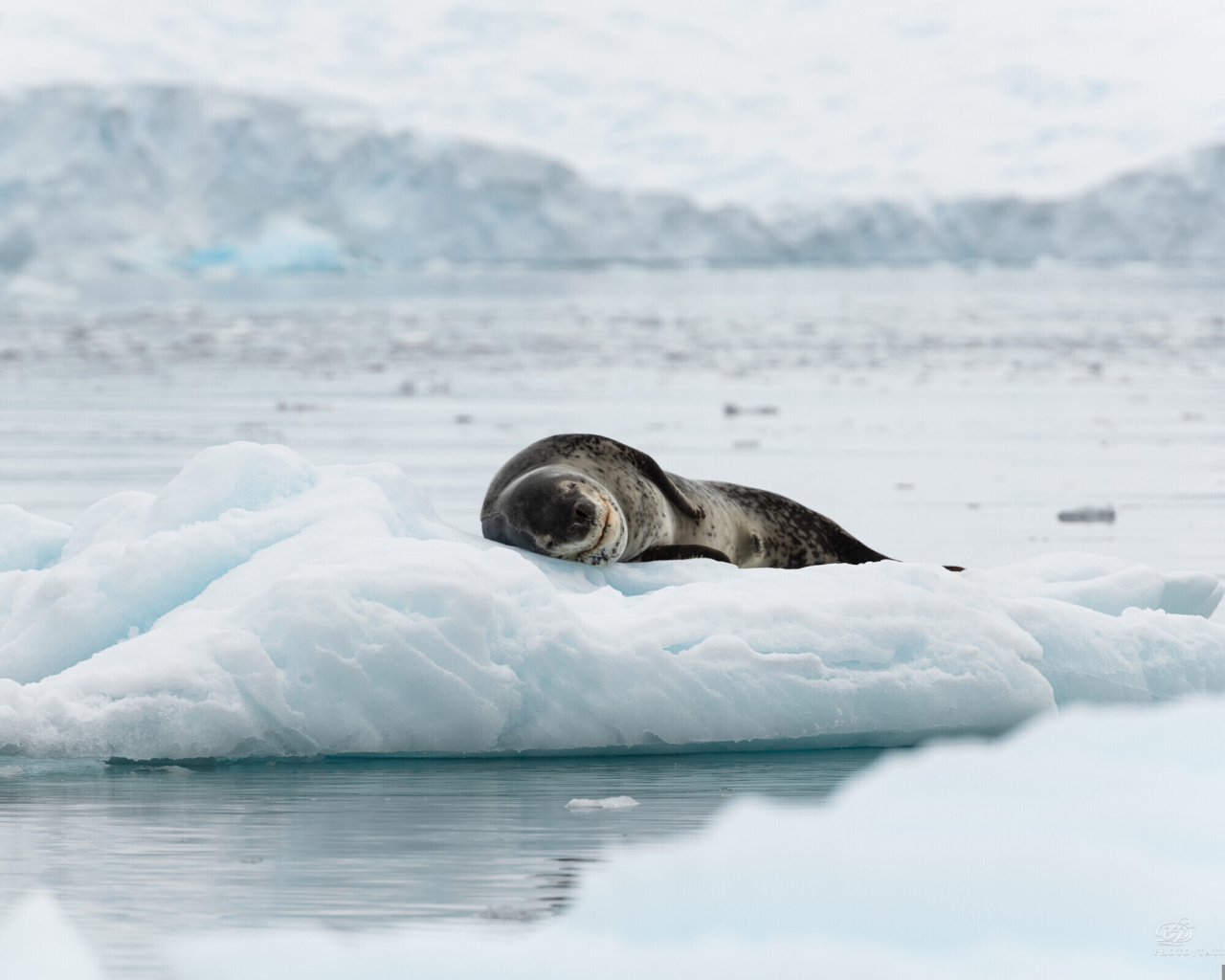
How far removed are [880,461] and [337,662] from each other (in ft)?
19.2

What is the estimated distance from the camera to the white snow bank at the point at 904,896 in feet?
8.21

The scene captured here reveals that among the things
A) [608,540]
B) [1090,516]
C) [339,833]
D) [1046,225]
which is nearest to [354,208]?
[1046,225]

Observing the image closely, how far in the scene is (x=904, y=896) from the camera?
2820 millimetres

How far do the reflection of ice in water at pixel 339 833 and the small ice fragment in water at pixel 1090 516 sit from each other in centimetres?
348

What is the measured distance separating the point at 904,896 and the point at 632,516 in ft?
6.85

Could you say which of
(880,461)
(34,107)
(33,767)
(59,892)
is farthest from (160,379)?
(34,107)

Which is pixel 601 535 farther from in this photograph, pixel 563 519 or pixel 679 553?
pixel 679 553

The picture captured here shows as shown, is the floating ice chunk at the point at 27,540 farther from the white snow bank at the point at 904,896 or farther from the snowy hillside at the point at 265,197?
the snowy hillside at the point at 265,197

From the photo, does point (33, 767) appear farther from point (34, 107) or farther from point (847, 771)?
point (34, 107)

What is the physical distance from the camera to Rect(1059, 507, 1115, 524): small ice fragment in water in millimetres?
7059

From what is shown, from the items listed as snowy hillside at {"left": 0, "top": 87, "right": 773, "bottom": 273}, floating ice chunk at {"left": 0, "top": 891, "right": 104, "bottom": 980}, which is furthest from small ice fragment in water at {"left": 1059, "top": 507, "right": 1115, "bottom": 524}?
snowy hillside at {"left": 0, "top": 87, "right": 773, "bottom": 273}

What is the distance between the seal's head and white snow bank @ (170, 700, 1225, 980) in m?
1.11

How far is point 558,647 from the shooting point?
3740 mm

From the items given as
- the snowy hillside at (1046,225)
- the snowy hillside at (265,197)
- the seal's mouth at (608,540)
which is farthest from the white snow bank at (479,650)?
the snowy hillside at (1046,225)
